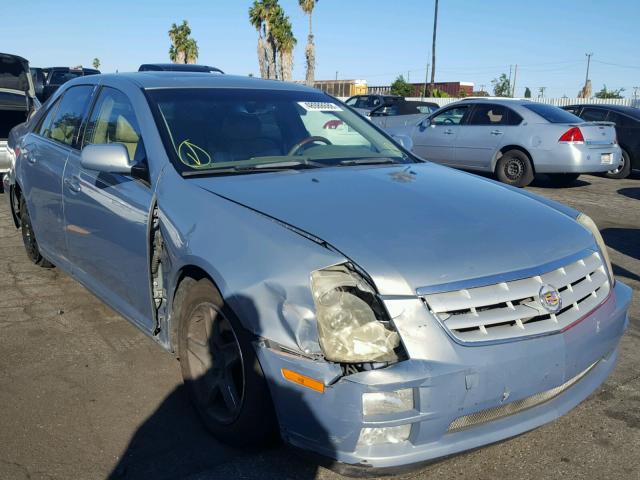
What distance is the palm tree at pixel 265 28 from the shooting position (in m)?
43.4

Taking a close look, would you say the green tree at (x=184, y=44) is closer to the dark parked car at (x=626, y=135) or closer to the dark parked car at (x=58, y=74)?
the dark parked car at (x=58, y=74)

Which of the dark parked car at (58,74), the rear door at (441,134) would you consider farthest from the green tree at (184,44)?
the rear door at (441,134)

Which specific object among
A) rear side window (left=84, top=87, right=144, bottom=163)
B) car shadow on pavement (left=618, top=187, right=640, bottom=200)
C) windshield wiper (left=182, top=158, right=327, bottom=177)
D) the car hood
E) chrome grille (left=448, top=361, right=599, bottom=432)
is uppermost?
rear side window (left=84, top=87, right=144, bottom=163)

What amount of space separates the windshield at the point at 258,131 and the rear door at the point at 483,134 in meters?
7.57

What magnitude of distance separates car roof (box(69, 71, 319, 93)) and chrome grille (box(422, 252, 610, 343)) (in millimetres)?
2301

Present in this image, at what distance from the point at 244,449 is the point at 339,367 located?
0.85 metres

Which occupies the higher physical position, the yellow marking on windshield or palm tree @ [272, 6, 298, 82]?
palm tree @ [272, 6, 298, 82]

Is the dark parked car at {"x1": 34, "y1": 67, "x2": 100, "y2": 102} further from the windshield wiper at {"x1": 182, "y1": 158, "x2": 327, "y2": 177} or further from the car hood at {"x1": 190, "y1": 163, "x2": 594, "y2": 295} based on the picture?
the car hood at {"x1": 190, "y1": 163, "x2": 594, "y2": 295}

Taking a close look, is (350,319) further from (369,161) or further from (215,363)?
(369,161)

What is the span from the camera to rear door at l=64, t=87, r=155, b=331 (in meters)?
3.42

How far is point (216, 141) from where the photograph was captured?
11.9 feet

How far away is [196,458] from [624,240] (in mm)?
6084

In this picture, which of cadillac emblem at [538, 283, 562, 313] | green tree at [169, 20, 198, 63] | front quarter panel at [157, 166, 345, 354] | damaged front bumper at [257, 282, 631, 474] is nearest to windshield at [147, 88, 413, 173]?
front quarter panel at [157, 166, 345, 354]

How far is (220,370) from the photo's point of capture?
9.70 ft
